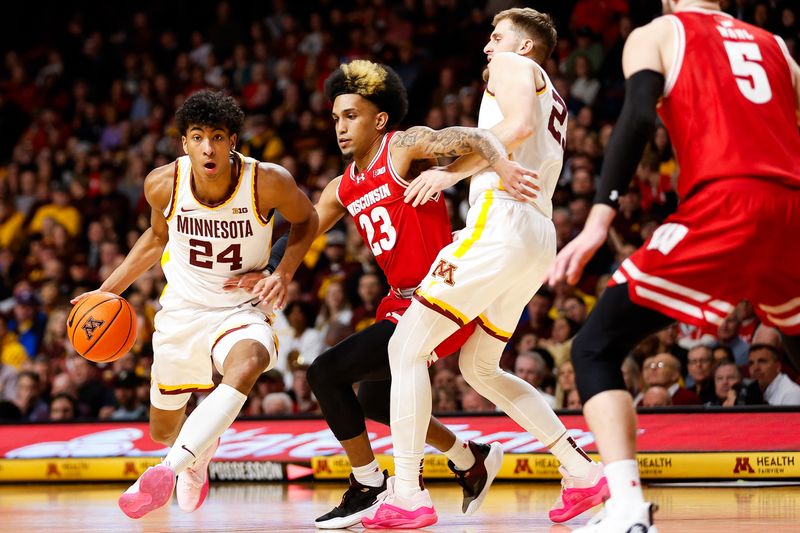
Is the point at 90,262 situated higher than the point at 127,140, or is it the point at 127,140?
the point at 127,140

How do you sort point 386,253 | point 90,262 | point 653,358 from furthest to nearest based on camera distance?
point 90,262 < point 653,358 < point 386,253

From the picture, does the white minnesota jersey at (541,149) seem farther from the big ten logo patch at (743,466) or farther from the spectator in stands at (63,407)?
the spectator in stands at (63,407)

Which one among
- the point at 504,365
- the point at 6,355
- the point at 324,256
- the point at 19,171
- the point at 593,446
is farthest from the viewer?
the point at 19,171

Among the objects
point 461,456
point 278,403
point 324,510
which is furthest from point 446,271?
point 278,403

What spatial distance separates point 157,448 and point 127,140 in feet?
24.5

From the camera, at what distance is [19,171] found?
50.4 ft

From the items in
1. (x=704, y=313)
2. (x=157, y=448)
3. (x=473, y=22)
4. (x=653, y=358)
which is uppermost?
(x=473, y=22)

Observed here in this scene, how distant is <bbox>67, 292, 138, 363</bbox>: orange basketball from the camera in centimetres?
588

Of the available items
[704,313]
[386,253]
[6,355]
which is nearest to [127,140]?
[6,355]

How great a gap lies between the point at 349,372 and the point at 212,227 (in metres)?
1.18

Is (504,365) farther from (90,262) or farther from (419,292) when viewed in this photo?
(90,262)

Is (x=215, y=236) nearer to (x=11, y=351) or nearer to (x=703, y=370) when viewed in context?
(x=703, y=370)

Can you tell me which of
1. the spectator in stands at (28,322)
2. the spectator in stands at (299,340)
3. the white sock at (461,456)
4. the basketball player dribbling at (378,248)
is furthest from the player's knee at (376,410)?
the spectator in stands at (28,322)

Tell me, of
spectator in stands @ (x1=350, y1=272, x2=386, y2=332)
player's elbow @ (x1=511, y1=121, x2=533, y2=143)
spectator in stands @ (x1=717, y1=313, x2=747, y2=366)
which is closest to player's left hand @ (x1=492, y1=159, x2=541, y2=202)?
player's elbow @ (x1=511, y1=121, x2=533, y2=143)
